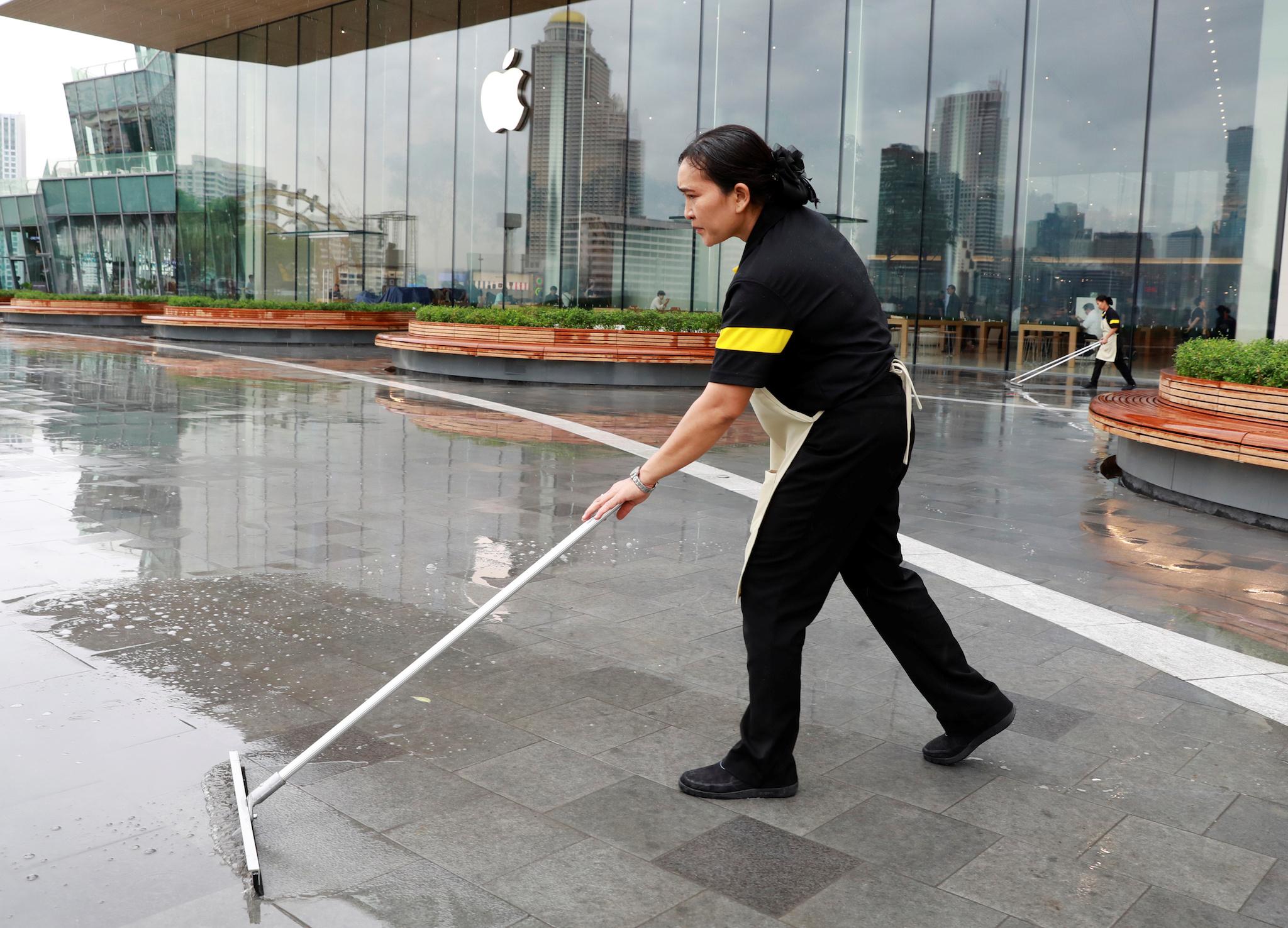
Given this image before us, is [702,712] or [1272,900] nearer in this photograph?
[1272,900]

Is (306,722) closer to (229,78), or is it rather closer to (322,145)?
(322,145)

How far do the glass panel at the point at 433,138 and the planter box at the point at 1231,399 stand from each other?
2277cm

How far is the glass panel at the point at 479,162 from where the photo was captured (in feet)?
90.7

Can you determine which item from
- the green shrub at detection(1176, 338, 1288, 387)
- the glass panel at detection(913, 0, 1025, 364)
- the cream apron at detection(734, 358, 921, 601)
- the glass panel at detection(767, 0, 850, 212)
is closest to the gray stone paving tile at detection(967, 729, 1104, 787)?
the cream apron at detection(734, 358, 921, 601)

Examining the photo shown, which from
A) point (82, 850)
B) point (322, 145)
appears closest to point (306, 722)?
point (82, 850)

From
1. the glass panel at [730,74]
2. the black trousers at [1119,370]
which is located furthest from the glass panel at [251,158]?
the black trousers at [1119,370]

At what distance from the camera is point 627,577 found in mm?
5359

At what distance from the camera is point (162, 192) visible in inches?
1522

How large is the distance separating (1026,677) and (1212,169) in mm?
16827

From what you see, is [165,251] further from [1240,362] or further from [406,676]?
[406,676]

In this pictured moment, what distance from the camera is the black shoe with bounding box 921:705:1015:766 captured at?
10.6ft

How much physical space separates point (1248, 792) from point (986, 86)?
63.6ft

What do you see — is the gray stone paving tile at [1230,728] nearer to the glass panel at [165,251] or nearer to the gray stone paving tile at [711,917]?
the gray stone paving tile at [711,917]

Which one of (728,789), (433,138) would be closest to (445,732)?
(728,789)
